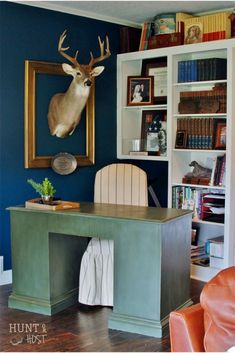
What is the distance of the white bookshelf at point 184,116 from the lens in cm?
475

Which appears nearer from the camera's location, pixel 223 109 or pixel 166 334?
pixel 166 334

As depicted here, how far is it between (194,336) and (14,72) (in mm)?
3426

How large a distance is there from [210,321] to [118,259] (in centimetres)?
179

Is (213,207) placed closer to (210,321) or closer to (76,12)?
(76,12)

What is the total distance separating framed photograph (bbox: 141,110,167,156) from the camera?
17.9 feet

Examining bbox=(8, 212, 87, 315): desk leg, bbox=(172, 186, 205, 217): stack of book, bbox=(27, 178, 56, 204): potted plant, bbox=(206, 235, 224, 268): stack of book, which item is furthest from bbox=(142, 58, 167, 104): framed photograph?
bbox=(8, 212, 87, 315): desk leg

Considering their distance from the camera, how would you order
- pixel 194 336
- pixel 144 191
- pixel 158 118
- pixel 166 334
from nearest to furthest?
pixel 194 336 → pixel 166 334 → pixel 144 191 → pixel 158 118

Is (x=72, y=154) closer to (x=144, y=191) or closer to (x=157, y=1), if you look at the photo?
(x=144, y=191)

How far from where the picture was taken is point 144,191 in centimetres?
460

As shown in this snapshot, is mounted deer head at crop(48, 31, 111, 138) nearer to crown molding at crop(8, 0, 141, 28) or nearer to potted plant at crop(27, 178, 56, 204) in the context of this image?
crown molding at crop(8, 0, 141, 28)

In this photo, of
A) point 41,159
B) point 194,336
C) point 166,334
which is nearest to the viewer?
point 194,336

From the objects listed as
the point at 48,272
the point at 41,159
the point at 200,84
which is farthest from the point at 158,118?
the point at 48,272

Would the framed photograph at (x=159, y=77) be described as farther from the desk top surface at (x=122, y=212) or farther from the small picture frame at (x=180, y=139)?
the desk top surface at (x=122, y=212)

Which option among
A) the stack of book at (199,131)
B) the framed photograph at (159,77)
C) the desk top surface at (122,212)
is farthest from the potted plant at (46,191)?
the framed photograph at (159,77)
